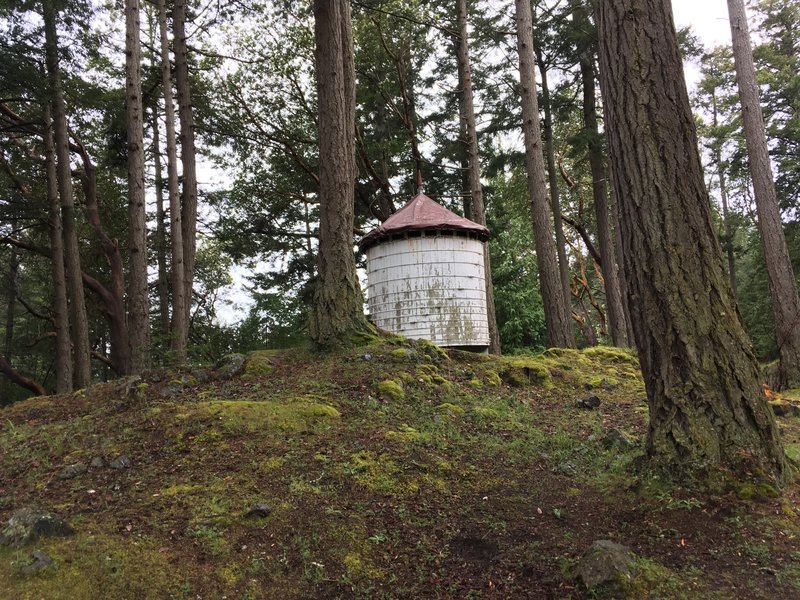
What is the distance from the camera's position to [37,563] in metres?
3.05

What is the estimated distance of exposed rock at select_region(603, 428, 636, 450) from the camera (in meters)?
5.30

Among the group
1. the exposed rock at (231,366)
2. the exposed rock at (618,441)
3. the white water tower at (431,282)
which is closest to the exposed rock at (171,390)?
the exposed rock at (231,366)

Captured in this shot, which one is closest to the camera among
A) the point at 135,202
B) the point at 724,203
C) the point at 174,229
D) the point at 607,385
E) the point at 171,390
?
the point at 171,390

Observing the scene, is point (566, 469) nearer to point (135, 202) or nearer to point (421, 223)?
point (421, 223)

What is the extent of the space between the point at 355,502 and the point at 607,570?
1.86m

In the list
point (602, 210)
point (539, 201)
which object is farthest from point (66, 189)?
point (602, 210)

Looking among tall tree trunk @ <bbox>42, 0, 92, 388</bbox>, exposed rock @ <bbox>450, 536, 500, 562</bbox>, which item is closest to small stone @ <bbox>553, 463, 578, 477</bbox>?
exposed rock @ <bbox>450, 536, 500, 562</bbox>

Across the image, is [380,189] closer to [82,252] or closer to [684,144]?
[82,252]

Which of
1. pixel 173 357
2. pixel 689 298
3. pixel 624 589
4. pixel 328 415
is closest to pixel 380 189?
pixel 173 357

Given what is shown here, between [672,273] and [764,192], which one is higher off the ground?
[764,192]

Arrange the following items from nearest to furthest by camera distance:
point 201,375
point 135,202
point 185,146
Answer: point 201,375 → point 135,202 → point 185,146

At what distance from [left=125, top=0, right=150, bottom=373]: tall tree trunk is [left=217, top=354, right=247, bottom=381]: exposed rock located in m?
3.38

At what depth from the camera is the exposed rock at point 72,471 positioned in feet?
14.8

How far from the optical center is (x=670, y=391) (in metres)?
4.20
